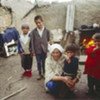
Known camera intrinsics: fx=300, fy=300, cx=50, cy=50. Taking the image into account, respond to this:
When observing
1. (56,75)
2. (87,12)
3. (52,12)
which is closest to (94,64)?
(56,75)

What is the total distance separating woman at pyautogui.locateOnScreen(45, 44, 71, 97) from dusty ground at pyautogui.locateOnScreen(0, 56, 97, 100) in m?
0.26

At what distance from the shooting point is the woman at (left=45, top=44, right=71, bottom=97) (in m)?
6.11

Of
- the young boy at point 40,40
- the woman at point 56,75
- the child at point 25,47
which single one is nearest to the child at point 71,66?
the woman at point 56,75

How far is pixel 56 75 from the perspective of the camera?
626cm

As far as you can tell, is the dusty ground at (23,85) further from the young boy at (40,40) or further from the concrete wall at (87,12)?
the concrete wall at (87,12)

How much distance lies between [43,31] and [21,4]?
277 inches

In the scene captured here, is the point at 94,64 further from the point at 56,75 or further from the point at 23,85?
the point at 23,85

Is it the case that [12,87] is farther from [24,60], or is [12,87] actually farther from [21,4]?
[21,4]

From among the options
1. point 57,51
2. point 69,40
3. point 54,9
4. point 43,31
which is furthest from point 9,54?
point 57,51

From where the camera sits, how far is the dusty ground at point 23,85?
6602mm

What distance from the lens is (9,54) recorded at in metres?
12.1

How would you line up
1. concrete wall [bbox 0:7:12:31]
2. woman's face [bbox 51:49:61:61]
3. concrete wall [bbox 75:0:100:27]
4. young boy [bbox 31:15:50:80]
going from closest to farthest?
woman's face [bbox 51:49:61:61] → young boy [bbox 31:15:50:80] → concrete wall [bbox 0:7:12:31] → concrete wall [bbox 75:0:100:27]

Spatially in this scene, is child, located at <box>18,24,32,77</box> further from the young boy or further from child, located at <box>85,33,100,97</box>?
child, located at <box>85,33,100,97</box>

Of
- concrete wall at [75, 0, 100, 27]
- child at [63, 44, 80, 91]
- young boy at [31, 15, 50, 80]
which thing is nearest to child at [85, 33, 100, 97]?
child at [63, 44, 80, 91]
